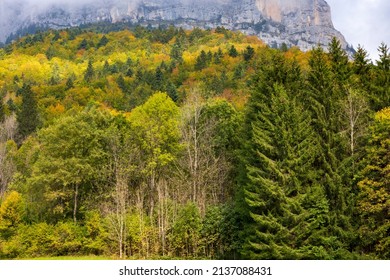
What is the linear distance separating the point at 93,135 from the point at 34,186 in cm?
576

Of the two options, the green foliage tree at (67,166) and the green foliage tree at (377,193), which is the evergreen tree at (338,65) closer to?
the green foliage tree at (377,193)

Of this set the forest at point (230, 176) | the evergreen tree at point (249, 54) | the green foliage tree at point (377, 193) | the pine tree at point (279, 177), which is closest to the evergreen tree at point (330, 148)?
the forest at point (230, 176)

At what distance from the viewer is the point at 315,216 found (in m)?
23.8

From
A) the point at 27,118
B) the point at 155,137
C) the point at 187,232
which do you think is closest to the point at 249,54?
the point at 27,118

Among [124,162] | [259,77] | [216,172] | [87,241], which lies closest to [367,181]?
[259,77]

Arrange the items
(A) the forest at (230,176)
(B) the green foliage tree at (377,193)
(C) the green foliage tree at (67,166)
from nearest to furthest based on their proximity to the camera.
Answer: (B) the green foliage tree at (377,193), (A) the forest at (230,176), (C) the green foliage tree at (67,166)

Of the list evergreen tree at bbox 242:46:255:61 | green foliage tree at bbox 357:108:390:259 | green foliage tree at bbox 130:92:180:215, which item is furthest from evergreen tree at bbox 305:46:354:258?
evergreen tree at bbox 242:46:255:61

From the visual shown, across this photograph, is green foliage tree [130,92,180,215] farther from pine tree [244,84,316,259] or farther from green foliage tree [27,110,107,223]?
pine tree [244,84,316,259]

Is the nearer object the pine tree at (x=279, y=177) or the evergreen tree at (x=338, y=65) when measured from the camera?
the pine tree at (x=279, y=177)

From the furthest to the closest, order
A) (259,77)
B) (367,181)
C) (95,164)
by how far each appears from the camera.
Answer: (95,164)
(259,77)
(367,181)

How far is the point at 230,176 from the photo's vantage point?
1334 inches

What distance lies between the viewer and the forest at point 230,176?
2367cm

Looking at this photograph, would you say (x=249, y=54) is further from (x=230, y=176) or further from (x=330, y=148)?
(x=330, y=148)

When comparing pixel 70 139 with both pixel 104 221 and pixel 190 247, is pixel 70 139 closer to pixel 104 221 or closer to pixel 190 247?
pixel 104 221
